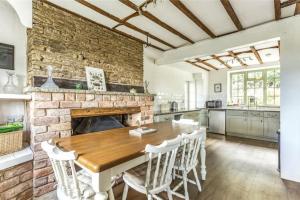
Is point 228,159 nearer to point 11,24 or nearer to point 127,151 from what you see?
point 127,151

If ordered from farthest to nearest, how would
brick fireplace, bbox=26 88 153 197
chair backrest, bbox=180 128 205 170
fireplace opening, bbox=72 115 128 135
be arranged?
fireplace opening, bbox=72 115 128 135 < brick fireplace, bbox=26 88 153 197 < chair backrest, bbox=180 128 205 170

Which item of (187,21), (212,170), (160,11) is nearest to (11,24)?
(160,11)

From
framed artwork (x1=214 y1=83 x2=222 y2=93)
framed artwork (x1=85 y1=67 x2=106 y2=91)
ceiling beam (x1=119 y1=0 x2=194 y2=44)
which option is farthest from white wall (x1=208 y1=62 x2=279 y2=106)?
framed artwork (x1=85 y1=67 x2=106 y2=91)

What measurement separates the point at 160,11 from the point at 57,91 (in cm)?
183

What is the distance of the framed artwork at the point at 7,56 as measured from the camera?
6.59ft

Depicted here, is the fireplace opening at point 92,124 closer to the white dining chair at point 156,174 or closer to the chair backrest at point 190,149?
the white dining chair at point 156,174

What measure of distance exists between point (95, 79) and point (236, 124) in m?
4.70

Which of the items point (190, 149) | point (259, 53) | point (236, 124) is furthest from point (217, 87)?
point (190, 149)

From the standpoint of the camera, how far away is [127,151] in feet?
4.18

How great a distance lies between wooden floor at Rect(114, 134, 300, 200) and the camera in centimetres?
195

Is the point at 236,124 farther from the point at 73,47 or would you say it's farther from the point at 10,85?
the point at 10,85

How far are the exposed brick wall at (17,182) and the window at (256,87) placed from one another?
20.5 feet

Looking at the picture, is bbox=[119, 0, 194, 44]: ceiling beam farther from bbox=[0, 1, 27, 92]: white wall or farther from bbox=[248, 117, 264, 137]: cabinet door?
bbox=[248, 117, 264, 137]: cabinet door

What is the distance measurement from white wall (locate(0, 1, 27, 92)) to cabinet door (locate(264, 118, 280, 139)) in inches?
230
